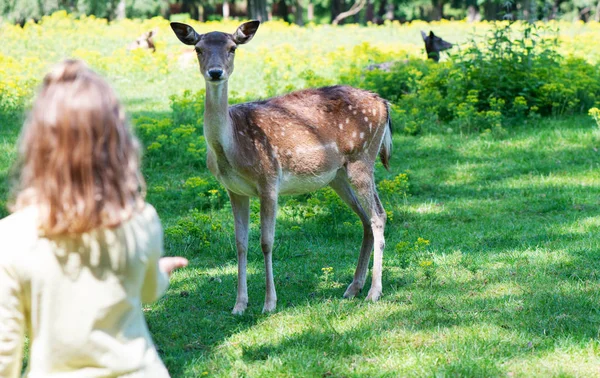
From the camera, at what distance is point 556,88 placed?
1220 cm

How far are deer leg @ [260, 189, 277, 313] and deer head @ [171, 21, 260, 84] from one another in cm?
96

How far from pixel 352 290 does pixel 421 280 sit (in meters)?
0.56

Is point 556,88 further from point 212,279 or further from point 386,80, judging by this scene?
point 212,279

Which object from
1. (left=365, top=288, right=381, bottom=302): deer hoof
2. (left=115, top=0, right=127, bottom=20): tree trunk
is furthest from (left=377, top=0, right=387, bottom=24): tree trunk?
(left=365, top=288, right=381, bottom=302): deer hoof

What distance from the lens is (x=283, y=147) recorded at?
6.48m

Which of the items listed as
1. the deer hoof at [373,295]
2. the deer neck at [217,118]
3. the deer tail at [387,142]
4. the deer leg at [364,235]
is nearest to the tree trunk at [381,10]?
the deer tail at [387,142]

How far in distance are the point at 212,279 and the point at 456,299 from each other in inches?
81.1

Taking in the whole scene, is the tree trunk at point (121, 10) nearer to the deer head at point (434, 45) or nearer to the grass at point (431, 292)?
the deer head at point (434, 45)

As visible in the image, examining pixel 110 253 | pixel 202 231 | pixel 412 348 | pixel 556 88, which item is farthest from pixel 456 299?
pixel 556 88

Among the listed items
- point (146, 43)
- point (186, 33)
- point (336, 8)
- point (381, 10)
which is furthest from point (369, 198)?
point (381, 10)

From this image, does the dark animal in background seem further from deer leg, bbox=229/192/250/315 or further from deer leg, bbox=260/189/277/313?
deer leg, bbox=260/189/277/313

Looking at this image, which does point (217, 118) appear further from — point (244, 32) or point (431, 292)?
point (431, 292)

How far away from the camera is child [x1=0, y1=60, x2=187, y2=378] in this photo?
2293mm

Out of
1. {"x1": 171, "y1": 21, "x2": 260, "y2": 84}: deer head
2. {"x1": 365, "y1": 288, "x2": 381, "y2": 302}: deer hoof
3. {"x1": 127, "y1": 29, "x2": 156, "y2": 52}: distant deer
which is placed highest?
{"x1": 171, "y1": 21, "x2": 260, "y2": 84}: deer head
